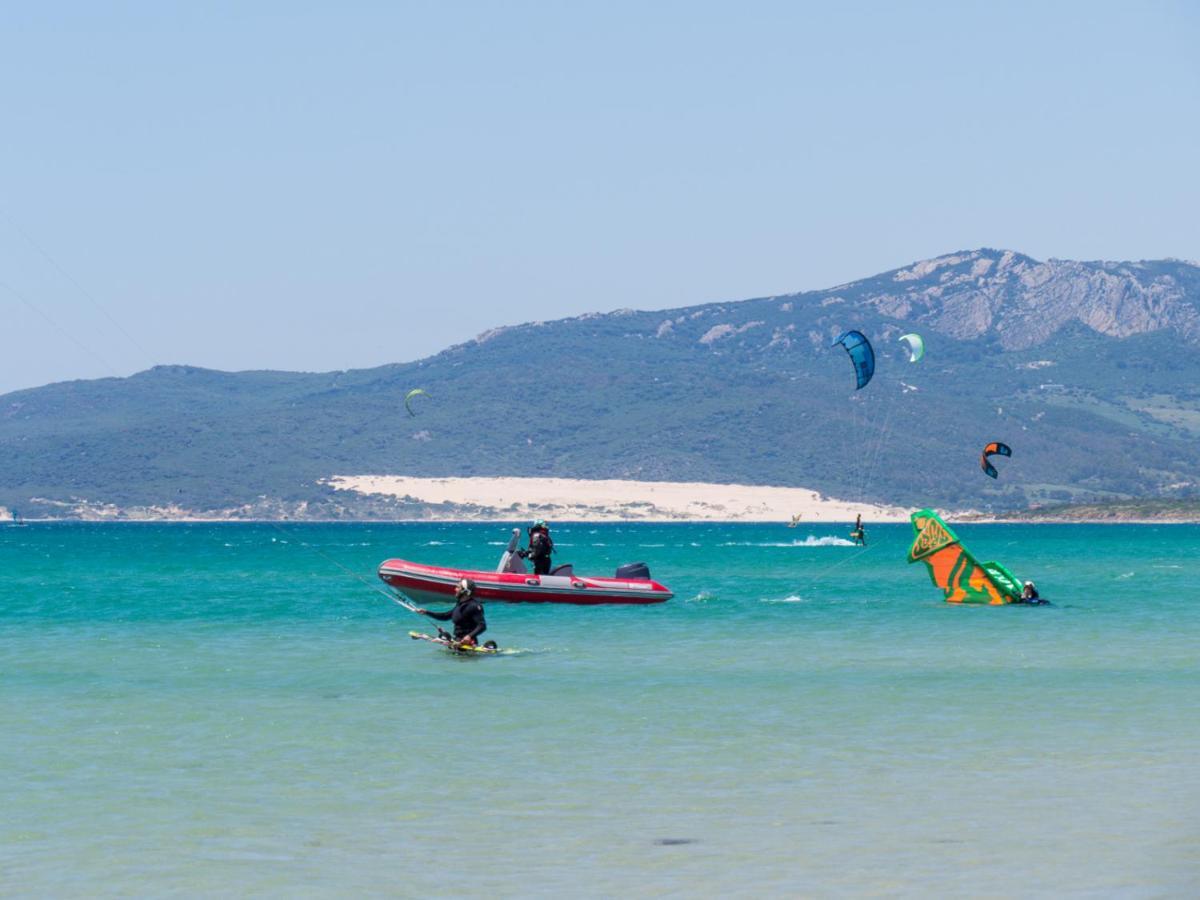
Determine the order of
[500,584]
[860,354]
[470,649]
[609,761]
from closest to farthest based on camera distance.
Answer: [609,761] < [470,649] < [500,584] < [860,354]

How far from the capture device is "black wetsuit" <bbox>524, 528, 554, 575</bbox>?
43.0m

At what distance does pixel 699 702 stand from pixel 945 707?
3261 millimetres

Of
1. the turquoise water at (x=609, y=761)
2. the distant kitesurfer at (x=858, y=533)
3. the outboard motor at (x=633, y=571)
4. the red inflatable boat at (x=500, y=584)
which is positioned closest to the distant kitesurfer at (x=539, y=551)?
the red inflatable boat at (x=500, y=584)

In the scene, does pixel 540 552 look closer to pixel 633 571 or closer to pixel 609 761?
pixel 633 571

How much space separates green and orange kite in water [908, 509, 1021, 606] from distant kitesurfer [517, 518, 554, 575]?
9.40 meters

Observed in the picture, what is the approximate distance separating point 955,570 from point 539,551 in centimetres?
1174

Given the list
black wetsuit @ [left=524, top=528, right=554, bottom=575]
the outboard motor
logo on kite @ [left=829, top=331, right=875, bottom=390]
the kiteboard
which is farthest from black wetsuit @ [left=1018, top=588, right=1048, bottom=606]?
the kiteboard

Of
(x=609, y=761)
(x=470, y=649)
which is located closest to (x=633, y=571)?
(x=470, y=649)

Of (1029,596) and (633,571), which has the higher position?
(633,571)

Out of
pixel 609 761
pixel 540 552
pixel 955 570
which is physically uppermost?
pixel 540 552

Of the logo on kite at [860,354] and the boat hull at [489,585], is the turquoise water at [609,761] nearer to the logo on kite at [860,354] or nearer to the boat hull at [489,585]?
the boat hull at [489,585]

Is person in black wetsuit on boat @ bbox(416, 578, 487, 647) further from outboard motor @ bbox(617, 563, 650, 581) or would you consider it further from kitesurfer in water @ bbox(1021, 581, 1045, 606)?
kitesurfer in water @ bbox(1021, 581, 1045, 606)

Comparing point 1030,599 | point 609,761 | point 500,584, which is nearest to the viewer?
point 609,761

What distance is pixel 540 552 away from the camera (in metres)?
43.1
